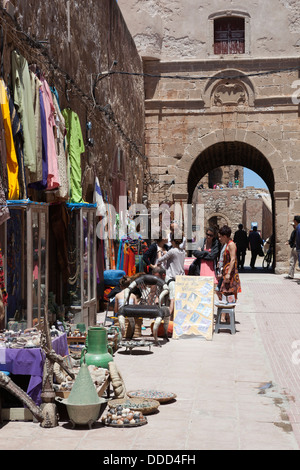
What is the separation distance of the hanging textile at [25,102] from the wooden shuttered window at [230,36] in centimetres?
1280

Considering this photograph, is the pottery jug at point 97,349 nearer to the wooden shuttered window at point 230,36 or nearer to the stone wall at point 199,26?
the stone wall at point 199,26

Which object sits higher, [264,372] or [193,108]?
[193,108]

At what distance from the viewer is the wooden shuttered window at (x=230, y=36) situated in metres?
18.6

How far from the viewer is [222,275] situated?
9273mm

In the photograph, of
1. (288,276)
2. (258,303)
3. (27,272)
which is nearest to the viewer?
(27,272)

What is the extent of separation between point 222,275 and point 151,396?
167 inches

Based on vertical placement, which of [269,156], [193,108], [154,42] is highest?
[154,42]

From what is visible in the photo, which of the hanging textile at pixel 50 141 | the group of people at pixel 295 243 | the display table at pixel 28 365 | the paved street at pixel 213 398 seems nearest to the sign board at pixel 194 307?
the paved street at pixel 213 398

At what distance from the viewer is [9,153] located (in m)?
6.01

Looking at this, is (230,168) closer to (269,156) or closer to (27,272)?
(269,156)

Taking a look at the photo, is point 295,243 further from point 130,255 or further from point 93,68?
point 93,68

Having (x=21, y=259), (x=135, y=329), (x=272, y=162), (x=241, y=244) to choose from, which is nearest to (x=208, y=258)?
(x=135, y=329)

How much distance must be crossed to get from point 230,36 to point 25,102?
13141 mm
